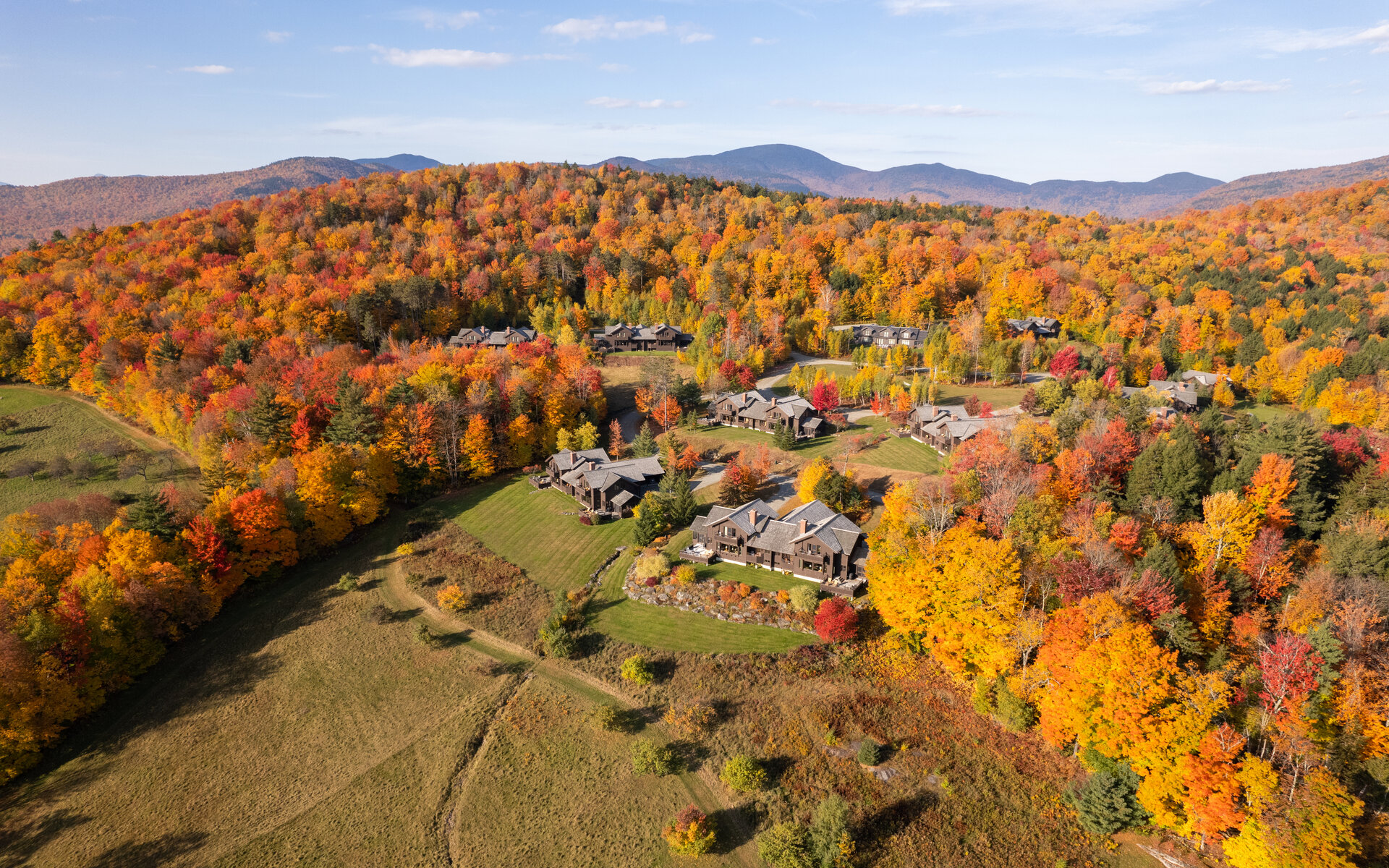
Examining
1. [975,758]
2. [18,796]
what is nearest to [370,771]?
[18,796]

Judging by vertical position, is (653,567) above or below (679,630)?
above

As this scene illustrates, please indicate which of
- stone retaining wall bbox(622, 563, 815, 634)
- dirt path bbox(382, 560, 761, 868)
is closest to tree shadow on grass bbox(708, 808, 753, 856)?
A: dirt path bbox(382, 560, 761, 868)

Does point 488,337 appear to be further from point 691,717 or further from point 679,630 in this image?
point 691,717

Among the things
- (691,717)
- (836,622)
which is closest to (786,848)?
(691,717)

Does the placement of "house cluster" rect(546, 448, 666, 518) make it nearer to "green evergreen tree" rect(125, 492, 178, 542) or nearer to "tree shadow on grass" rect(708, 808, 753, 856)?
"green evergreen tree" rect(125, 492, 178, 542)

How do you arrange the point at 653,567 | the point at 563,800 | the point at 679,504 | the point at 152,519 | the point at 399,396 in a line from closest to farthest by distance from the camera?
the point at 563,800, the point at 152,519, the point at 653,567, the point at 679,504, the point at 399,396

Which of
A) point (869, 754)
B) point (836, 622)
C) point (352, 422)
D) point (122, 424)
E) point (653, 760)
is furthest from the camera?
point (122, 424)

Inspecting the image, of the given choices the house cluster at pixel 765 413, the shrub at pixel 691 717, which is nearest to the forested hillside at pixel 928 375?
the house cluster at pixel 765 413
